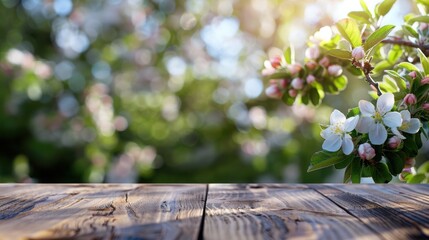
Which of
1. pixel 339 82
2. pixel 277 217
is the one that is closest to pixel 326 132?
pixel 277 217

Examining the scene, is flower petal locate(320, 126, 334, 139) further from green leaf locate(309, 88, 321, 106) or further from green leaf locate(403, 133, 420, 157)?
green leaf locate(309, 88, 321, 106)

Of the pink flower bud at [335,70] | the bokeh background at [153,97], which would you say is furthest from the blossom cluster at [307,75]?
the bokeh background at [153,97]

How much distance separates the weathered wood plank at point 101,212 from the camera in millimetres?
664

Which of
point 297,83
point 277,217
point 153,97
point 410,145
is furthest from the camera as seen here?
point 153,97

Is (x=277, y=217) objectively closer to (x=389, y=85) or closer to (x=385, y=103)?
(x=385, y=103)

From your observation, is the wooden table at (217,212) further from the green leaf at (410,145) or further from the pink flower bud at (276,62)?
the pink flower bud at (276,62)

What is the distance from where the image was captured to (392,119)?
37.8 inches

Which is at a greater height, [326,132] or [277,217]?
[326,132]

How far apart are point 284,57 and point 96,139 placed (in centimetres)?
225

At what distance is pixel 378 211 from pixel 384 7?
1.57 ft

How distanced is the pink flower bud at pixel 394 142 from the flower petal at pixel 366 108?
59 millimetres

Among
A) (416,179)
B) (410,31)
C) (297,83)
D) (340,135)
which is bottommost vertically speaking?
(416,179)

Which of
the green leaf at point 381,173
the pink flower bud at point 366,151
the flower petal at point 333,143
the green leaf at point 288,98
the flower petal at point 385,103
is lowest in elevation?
the green leaf at point 381,173

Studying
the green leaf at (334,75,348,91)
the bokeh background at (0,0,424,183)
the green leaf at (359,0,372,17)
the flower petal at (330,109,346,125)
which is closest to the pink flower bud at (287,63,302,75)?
the green leaf at (334,75,348,91)
